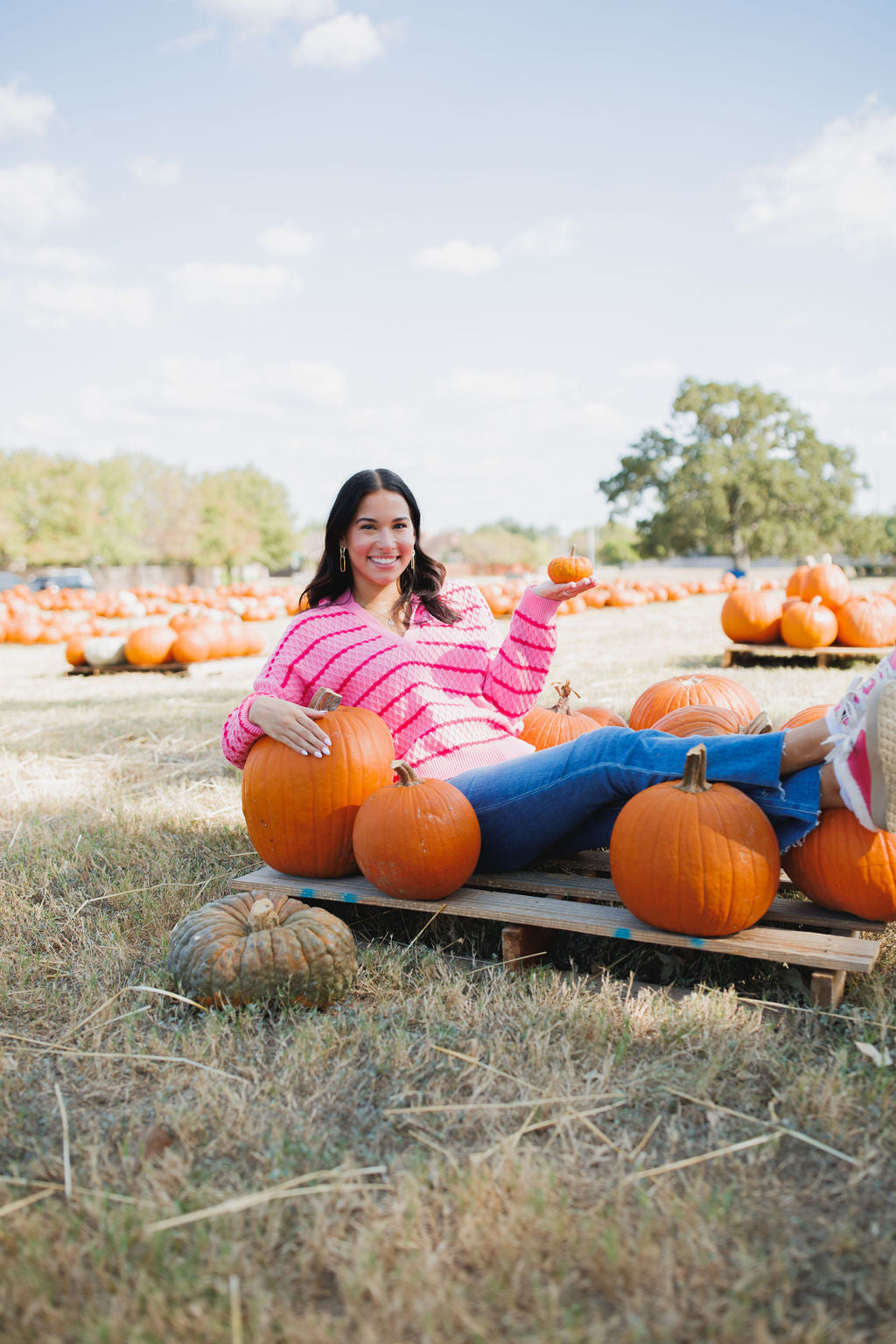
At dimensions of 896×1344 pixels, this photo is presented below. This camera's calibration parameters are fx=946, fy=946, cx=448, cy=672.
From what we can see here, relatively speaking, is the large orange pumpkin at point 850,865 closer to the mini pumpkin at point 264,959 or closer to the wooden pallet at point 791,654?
the mini pumpkin at point 264,959

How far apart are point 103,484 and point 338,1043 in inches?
1981

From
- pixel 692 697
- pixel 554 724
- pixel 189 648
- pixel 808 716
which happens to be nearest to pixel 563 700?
pixel 554 724

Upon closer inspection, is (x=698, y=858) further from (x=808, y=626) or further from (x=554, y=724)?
(x=808, y=626)

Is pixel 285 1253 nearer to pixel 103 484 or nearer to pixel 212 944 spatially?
pixel 212 944

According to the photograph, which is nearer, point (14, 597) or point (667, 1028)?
point (667, 1028)

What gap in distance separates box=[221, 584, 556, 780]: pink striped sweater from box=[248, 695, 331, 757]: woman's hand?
0.10m

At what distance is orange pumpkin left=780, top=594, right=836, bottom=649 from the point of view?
8.15 meters

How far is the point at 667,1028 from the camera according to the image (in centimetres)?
217

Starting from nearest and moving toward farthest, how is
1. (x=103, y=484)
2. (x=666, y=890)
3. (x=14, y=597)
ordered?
1. (x=666, y=890)
2. (x=14, y=597)
3. (x=103, y=484)

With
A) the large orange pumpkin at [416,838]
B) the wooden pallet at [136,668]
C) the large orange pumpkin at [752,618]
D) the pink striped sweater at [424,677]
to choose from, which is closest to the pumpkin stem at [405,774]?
the large orange pumpkin at [416,838]

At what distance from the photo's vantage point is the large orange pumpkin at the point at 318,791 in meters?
2.82

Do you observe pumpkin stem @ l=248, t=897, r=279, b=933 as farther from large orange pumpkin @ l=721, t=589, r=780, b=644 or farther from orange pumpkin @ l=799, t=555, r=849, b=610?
orange pumpkin @ l=799, t=555, r=849, b=610

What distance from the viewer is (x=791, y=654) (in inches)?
327

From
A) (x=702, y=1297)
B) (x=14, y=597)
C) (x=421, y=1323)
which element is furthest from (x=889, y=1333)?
(x=14, y=597)
